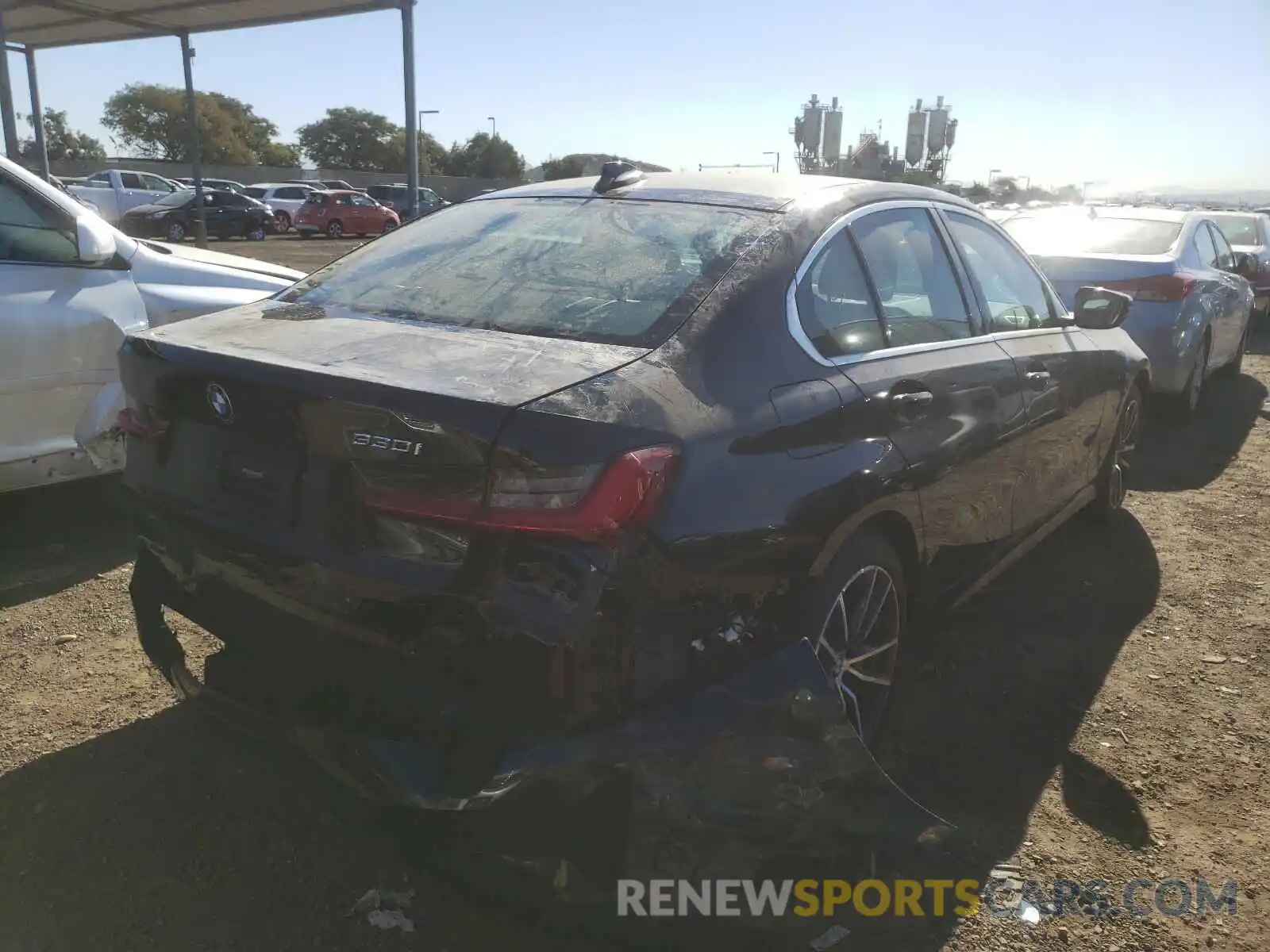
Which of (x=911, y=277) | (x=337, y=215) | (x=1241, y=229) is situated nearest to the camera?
(x=911, y=277)

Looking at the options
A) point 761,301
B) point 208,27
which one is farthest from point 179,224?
point 761,301

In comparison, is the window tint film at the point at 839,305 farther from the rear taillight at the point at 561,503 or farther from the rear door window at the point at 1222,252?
the rear door window at the point at 1222,252

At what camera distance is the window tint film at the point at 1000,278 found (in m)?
3.49

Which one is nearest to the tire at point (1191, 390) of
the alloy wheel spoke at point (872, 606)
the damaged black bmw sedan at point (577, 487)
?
the damaged black bmw sedan at point (577, 487)

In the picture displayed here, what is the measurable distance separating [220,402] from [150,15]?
1278cm

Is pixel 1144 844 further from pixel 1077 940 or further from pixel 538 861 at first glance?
pixel 538 861

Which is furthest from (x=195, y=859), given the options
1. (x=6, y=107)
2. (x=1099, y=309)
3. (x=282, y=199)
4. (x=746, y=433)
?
(x=282, y=199)

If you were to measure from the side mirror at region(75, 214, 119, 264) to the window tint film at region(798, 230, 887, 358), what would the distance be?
3.32 m

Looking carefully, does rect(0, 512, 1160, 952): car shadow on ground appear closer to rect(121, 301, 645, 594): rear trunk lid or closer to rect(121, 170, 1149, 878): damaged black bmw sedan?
rect(121, 170, 1149, 878): damaged black bmw sedan

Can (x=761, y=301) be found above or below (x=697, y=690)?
above

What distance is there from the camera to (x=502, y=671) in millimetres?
1830

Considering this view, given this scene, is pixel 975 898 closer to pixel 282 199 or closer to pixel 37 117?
pixel 37 117

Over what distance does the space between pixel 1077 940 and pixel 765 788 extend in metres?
0.93

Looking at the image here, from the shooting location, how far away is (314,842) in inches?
100
